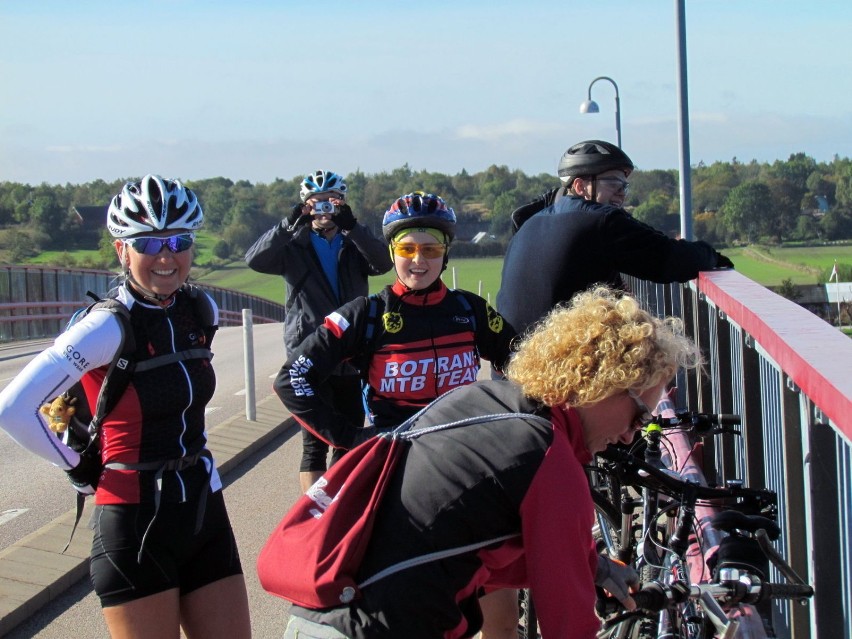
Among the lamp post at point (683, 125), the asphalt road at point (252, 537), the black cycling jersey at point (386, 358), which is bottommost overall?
the asphalt road at point (252, 537)

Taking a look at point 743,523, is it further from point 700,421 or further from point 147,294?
point 147,294

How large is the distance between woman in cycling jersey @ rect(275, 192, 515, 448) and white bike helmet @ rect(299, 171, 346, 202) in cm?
244

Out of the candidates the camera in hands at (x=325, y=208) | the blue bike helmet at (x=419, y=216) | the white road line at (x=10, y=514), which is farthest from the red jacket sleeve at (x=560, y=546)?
the white road line at (x=10, y=514)

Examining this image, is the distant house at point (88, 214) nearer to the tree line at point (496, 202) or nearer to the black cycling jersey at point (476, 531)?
the tree line at point (496, 202)

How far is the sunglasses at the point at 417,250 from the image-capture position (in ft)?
15.1

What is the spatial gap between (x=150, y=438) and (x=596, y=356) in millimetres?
1610

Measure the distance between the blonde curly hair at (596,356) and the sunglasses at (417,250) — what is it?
77.0 inches

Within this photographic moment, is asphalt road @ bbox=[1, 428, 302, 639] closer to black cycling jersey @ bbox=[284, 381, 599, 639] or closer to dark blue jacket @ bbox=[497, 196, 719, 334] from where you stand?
dark blue jacket @ bbox=[497, 196, 719, 334]

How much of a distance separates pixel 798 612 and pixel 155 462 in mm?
2084

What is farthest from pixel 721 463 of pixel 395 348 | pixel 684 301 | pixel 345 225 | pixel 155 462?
pixel 155 462

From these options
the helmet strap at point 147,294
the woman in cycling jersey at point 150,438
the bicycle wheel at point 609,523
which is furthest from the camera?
the bicycle wheel at point 609,523

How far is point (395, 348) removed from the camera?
443cm

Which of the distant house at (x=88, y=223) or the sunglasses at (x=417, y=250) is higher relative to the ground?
the distant house at (x=88, y=223)

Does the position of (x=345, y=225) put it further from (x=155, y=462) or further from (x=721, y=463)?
(x=155, y=462)
